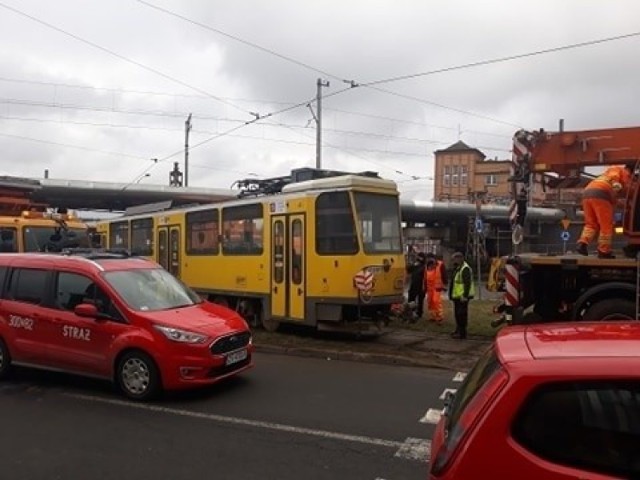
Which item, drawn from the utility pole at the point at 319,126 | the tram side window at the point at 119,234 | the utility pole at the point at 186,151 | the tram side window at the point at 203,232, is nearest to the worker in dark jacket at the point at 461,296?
the tram side window at the point at 203,232

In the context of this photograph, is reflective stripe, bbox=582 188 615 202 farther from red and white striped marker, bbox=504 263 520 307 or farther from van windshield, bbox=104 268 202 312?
van windshield, bbox=104 268 202 312

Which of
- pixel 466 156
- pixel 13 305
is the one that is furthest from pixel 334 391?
pixel 466 156

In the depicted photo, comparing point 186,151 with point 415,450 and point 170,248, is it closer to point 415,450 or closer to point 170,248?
point 170,248

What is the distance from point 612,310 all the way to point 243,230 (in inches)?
299

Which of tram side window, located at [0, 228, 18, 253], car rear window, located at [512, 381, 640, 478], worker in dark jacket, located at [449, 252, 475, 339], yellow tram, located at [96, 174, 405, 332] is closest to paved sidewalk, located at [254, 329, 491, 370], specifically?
worker in dark jacket, located at [449, 252, 475, 339]

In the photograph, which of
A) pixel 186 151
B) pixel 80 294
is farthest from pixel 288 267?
pixel 186 151

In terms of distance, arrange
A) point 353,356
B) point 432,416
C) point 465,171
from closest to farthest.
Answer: point 432,416
point 353,356
point 465,171

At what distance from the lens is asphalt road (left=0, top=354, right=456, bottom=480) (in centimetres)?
545

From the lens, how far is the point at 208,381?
7.77m

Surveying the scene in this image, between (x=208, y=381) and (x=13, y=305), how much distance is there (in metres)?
3.17

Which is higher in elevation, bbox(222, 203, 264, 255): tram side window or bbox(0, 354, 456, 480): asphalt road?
bbox(222, 203, 264, 255): tram side window

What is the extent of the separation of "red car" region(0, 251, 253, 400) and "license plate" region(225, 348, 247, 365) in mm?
12

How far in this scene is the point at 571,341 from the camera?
283 cm

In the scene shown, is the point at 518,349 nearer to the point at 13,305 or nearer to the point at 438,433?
the point at 438,433
